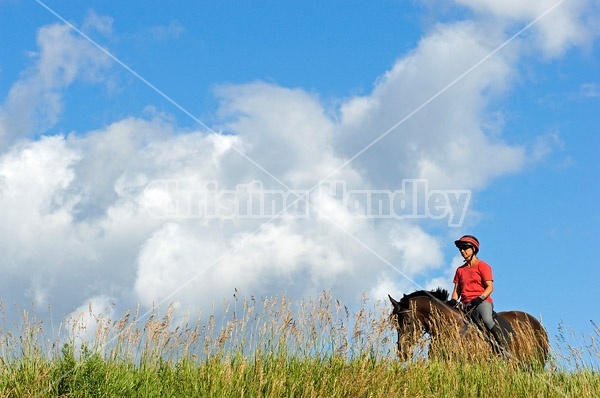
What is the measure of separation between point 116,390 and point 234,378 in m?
1.27

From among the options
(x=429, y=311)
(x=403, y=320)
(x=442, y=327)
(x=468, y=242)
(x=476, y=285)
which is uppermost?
(x=468, y=242)

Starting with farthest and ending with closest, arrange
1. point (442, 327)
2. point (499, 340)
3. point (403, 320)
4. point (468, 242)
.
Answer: point (468, 242) < point (499, 340) < point (403, 320) < point (442, 327)

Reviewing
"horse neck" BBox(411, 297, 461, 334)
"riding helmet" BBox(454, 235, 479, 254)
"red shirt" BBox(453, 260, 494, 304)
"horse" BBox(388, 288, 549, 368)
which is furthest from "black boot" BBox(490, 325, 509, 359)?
"riding helmet" BBox(454, 235, 479, 254)

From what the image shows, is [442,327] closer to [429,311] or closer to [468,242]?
[429,311]

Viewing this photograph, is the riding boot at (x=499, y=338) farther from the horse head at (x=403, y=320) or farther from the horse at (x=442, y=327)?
the horse head at (x=403, y=320)

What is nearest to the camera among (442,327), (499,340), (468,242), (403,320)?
(442,327)

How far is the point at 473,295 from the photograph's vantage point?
12141 mm

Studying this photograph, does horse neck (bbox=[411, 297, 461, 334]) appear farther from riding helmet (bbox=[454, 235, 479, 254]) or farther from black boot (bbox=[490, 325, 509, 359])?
riding helmet (bbox=[454, 235, 479, 254])

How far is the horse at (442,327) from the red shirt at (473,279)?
346 mm

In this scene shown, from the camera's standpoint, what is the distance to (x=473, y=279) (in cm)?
1208

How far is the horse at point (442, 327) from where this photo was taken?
35.4 ft

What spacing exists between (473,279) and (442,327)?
1.41 m

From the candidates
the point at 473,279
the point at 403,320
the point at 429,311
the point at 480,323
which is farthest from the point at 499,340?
the point at 403,320

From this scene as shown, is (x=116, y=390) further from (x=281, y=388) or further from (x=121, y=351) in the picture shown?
(x=281, y=388)
